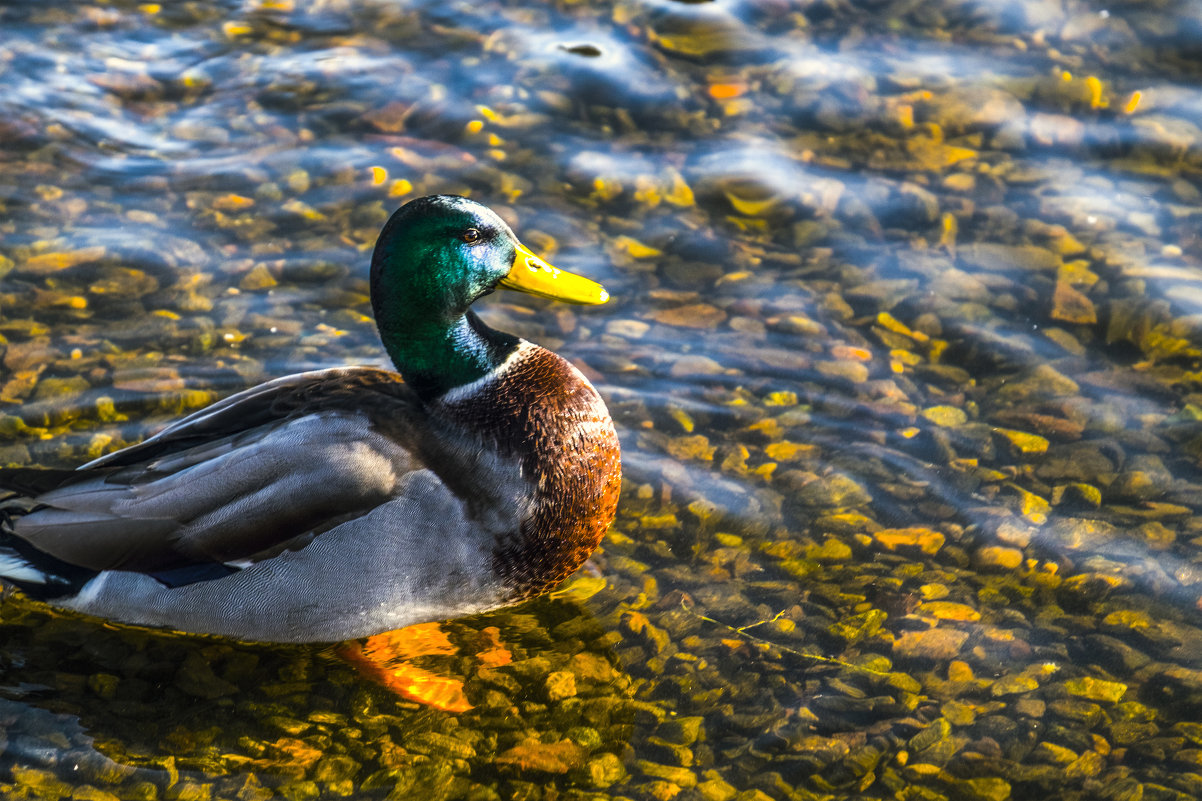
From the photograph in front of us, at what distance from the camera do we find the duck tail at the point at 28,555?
445 centimetres

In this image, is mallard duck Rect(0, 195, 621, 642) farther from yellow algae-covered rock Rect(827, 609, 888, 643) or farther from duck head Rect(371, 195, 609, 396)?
yellow algae-covered rock Rect(827, 609, 888, 643)

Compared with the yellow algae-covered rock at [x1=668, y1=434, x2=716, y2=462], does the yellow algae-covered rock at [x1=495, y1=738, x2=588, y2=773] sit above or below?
below

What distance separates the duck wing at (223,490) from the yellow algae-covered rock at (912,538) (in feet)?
6.31

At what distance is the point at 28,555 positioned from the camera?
4.47 metres

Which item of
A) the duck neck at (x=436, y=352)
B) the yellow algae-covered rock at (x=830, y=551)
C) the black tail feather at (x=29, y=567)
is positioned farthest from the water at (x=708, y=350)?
the duck neck at (x=436, y=352)

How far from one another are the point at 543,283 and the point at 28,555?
80.0 inches

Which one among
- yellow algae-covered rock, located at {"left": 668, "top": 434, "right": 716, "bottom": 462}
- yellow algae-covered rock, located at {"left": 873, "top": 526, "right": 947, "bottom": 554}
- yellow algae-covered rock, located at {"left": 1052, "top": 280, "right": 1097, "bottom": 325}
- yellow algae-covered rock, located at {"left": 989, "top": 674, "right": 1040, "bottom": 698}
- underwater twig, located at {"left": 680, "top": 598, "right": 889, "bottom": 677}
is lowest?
underwater twig, located at {"left": 680, "top": 598, "right": 889, "bottom": 677}

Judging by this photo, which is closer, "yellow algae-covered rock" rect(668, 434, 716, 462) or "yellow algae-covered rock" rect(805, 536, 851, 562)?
"yellow algae-covered rock" rect(805, 536, 851, 562)

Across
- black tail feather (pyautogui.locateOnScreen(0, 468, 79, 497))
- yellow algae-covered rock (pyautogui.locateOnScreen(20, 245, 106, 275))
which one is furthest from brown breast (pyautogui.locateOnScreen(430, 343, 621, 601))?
yellow algae-covered rock (pyautogui.locateOnScreen(20, 245, 106, 275))

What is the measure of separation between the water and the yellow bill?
995mm

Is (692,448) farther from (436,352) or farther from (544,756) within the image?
(544,756)

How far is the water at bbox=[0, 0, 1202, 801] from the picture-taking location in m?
4.42

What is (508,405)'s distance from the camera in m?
4.63

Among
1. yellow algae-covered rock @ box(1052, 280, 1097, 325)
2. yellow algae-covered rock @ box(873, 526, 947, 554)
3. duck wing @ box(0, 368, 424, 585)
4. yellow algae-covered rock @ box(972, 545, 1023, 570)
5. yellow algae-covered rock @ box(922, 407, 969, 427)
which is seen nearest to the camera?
duck wing @ box(0, 368, 424, 585)
